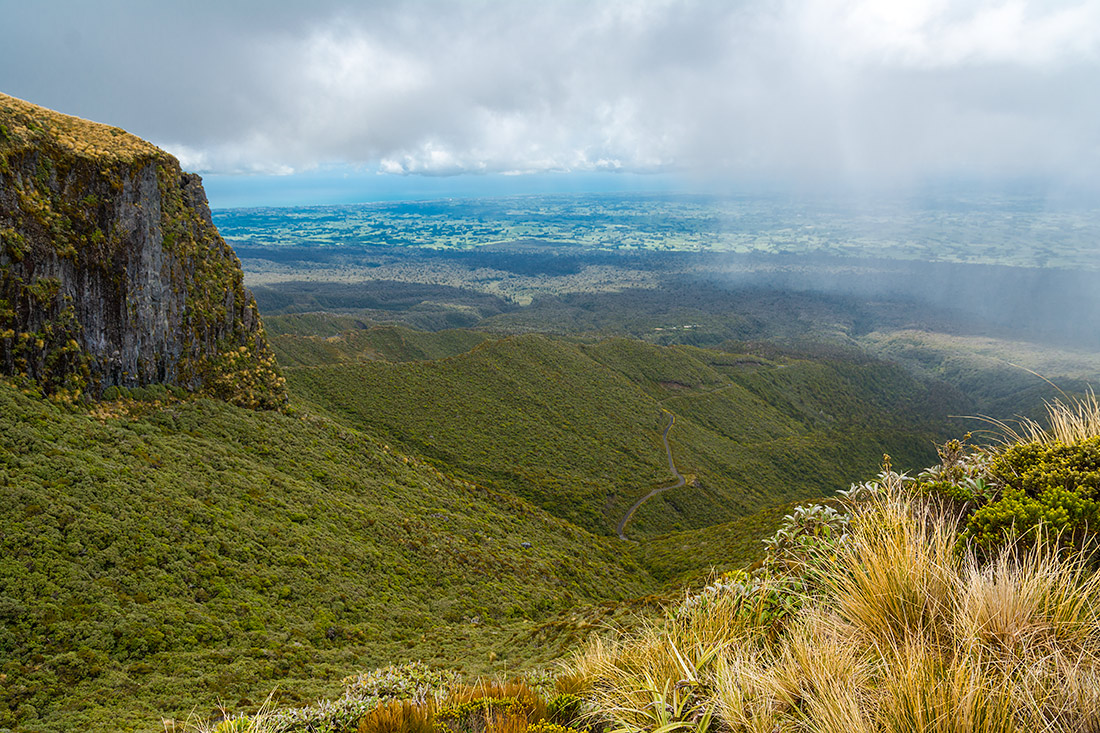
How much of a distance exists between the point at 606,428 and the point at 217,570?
48.5 m

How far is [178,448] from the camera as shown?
26.1m

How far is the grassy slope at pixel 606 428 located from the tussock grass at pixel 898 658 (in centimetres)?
4348

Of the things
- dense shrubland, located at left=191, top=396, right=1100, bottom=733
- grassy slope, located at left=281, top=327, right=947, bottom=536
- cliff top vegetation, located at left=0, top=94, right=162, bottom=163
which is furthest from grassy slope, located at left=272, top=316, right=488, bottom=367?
dense shrubland, located at left=191, top=396, right=1100, bottom=733

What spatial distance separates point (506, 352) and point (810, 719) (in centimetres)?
6866

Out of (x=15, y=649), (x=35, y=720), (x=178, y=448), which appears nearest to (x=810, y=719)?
(x=35, y=720)

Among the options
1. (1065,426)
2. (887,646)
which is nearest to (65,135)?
(887,646)

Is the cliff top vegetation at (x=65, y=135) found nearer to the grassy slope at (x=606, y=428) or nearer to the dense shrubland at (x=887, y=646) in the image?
the grassy slope at (x=606, y=428)

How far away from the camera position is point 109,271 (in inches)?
1094

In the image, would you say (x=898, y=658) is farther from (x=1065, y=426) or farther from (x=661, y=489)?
(x=661, y=489)

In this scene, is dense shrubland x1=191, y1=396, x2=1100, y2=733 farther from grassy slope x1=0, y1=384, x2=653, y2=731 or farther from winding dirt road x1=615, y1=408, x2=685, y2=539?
winding dirt road x1=615, y1=408, x2=685, y2=539

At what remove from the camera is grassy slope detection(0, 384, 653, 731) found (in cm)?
1389

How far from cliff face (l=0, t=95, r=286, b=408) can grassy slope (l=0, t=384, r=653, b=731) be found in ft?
9.14

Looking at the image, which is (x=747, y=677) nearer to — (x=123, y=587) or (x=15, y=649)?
(x=15, y=649)

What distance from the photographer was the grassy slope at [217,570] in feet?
45.6
